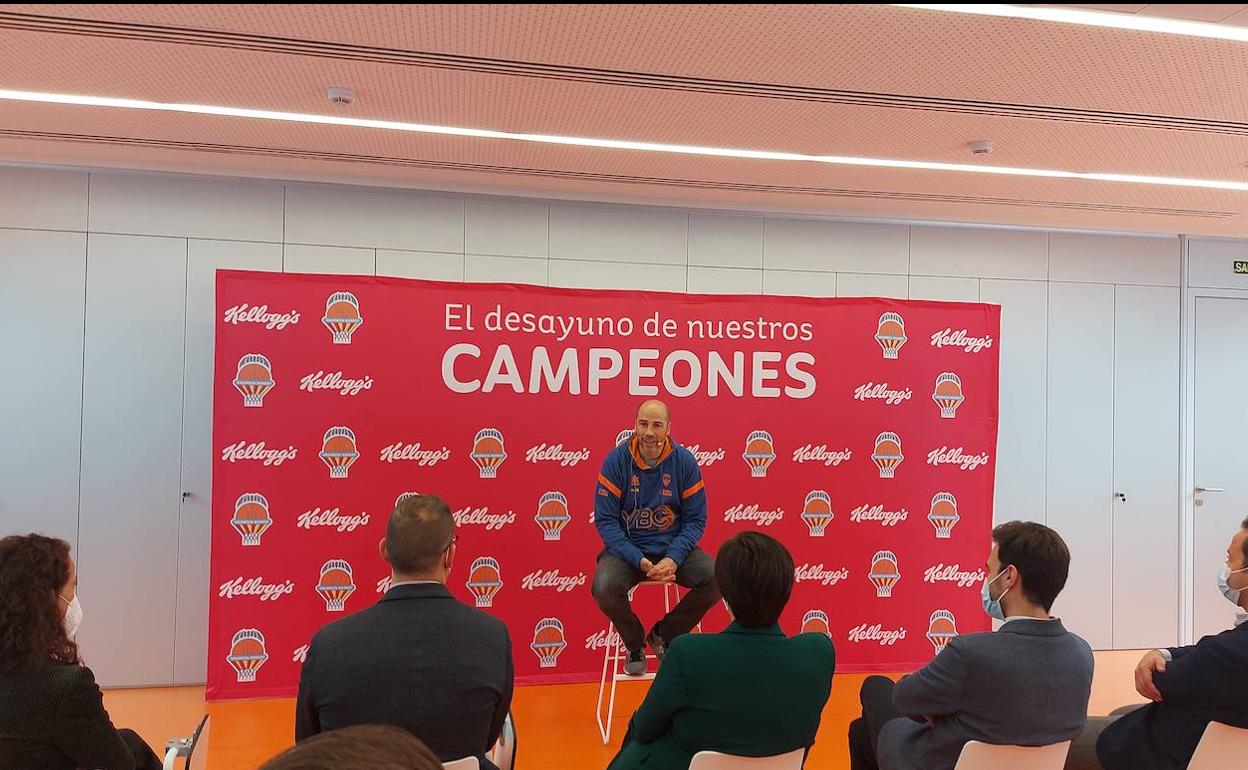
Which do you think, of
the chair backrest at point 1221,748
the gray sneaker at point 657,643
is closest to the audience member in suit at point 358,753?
the chair backrest at point 1221,748

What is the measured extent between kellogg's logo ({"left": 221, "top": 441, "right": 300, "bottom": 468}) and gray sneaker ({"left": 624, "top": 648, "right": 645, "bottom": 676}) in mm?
2036

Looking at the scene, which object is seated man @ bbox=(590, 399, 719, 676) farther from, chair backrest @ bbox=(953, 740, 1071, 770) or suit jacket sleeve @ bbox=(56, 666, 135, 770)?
suit jacket sleeve @ bbox=(56, 666, 135, 770)

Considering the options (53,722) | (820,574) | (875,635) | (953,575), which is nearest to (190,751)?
(53,722)

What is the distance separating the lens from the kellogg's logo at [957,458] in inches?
202

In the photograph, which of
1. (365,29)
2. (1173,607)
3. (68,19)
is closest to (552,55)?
(365,29)

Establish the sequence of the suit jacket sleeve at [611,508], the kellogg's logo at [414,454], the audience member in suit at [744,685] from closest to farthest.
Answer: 1. the audience member in suit at [744,685]
2. the suit jacket sleeve at [611,508]
3. the kellogg's logo at [414,454]

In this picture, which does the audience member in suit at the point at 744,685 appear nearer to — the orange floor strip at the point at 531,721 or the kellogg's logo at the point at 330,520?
the orange floor strip at the point at 531,721

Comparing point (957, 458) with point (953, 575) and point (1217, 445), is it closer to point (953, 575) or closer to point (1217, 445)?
point (953, 575)

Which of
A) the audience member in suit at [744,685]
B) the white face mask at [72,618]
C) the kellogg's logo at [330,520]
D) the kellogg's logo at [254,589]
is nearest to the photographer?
the audience member in suit at [744,685]

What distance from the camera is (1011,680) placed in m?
2.05

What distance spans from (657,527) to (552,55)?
2.15 metres

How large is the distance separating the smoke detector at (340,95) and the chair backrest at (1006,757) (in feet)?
9.78

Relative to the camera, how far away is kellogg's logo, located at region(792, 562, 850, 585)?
4961mm

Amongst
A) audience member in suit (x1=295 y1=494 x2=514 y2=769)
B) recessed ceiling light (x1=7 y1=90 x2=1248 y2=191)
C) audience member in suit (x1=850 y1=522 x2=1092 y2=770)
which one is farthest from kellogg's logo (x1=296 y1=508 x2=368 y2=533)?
audience member in suit (x1=850 y1=522 x2=1092 y2=770)
